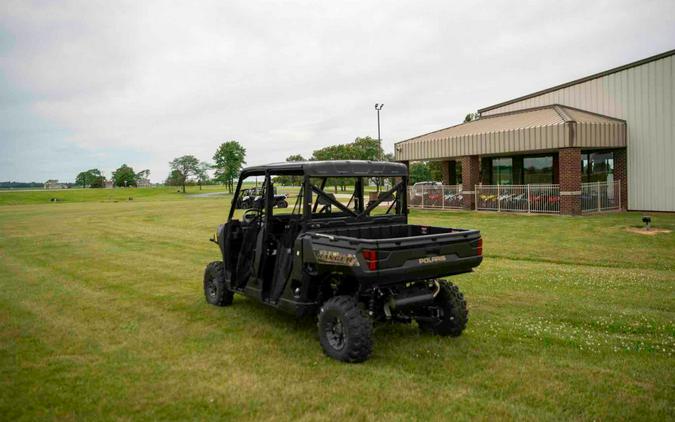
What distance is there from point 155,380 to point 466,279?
6.45 metres

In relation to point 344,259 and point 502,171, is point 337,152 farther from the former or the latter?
point 344,259

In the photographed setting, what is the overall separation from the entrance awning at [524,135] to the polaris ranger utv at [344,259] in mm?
17325

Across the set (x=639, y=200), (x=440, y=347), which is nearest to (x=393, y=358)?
(x=440, y=347)

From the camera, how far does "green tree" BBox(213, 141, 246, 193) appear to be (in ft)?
292

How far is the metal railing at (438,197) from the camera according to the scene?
2841 centimetres

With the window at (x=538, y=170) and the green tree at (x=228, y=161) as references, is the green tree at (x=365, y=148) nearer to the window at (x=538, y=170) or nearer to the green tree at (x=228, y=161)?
the green tree at (x=228, y=161)

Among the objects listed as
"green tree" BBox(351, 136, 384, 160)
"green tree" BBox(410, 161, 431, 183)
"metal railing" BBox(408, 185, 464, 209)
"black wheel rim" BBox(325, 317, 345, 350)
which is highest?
"green tree" BBox(351, 136, 384, 160)

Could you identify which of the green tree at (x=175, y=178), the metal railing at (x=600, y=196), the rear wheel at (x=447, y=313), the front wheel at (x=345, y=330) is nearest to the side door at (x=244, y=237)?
the front wheel at (x=345, y=330)

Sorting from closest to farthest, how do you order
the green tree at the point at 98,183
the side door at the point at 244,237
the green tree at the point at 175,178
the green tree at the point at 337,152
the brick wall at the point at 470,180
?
the side door at the point at 244,237 → the brick wall at the point at 470,180 → the green tree at the point at 337,152 → the green tree at the point at 175,178 → the green tree at the point at 98,183

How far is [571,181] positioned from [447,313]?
17988 millimetres

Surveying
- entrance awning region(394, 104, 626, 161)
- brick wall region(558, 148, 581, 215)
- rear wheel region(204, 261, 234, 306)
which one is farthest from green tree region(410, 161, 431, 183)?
rear wheel region(204, 261, 234, 306)

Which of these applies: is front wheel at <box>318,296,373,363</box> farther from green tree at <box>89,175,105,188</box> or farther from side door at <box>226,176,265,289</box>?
green tree at <box>89,175,105,188</box>

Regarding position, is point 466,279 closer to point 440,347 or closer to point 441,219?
point 440,347

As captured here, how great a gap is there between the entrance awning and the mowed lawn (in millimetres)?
12061
